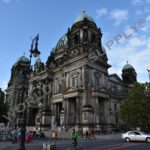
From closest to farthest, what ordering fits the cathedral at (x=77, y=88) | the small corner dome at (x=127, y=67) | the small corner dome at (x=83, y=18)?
1. the cathedral at (x=77, y=88)
2. the small corner dome at (x=83, y=18)
3. the small corner dome at (x=127, y=67)

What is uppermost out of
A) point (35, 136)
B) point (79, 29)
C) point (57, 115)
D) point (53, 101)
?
point (79, 29)

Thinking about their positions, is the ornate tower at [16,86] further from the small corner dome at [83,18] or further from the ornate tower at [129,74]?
the ornate tower at [129,74]

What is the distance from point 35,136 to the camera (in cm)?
3419

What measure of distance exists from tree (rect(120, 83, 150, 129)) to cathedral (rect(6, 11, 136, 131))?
7.21 m

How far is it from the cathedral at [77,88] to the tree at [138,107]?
7208 mm

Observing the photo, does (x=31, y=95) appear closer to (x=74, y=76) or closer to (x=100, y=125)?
(x=74, y=76)

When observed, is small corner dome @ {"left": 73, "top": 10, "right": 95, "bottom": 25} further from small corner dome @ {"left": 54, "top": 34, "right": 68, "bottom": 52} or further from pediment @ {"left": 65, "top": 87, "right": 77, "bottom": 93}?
pediment @ {"left": 65, "top": 87, "right": 77, "bottom": 93}

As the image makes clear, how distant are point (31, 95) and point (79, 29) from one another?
23343 millimetres

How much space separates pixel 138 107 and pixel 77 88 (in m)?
13.4

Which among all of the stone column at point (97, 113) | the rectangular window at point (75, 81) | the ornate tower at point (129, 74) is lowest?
the stone column at point (97, 113)

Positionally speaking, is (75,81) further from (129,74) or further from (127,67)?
(127,67)

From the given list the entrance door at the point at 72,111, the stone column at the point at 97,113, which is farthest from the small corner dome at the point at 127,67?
the stone column at the point at 97,113

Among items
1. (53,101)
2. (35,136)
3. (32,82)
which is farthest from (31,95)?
(35,136)

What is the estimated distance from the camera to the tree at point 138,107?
38.8 metres
